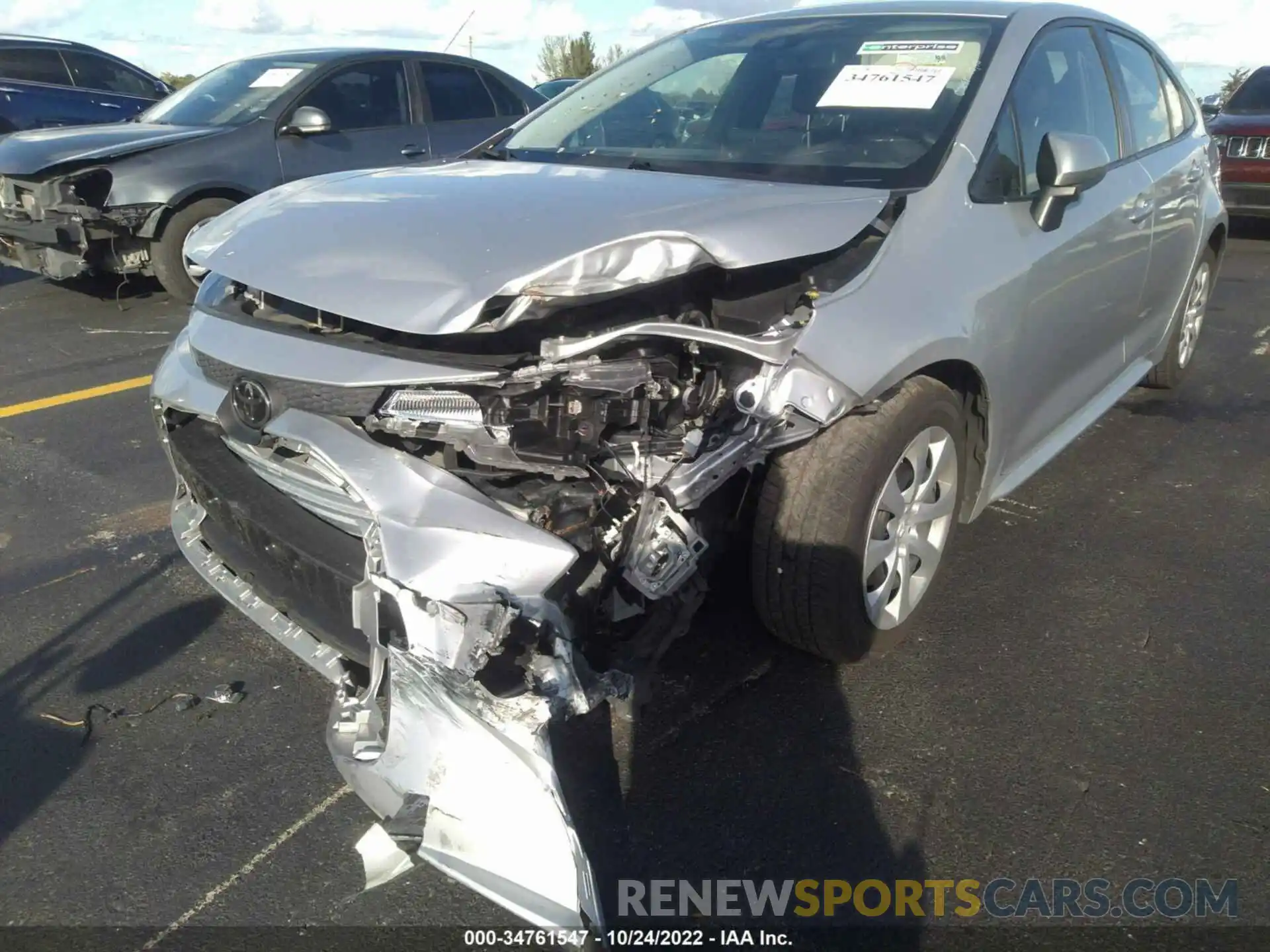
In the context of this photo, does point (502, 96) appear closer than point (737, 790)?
No

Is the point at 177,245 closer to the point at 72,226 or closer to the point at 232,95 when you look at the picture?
the point at 72,226

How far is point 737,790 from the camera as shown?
2367mm

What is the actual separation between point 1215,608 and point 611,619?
6.80 feet

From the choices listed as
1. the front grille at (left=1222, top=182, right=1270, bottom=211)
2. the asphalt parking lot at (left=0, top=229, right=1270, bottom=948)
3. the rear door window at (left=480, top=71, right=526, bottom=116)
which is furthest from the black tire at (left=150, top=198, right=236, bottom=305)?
the front grille at (left=1222, top=182, right=1270, bottom=211)

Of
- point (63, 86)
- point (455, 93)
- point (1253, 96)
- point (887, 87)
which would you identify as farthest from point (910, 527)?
point (63, 86)

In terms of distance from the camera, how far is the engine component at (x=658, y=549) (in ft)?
7.02

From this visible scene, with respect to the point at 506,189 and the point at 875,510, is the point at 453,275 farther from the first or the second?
the point at 875,510

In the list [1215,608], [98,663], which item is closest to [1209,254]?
[1215,608]

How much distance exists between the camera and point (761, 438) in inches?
89.6

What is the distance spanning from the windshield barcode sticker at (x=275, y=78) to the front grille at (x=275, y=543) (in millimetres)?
5483

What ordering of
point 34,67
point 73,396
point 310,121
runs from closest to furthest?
point 73,396 < point 310,121 < point 34,67

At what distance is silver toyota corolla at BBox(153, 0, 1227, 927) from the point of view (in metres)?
1.88

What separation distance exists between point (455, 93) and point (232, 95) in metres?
1.65

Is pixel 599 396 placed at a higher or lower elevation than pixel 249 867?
higher
